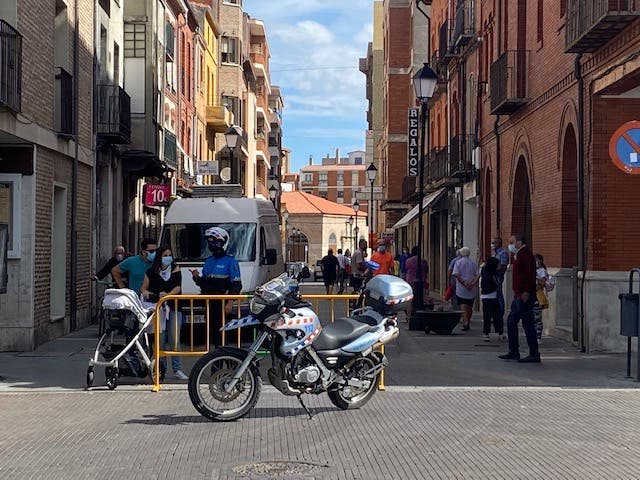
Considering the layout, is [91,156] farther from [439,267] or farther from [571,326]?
[439,267]

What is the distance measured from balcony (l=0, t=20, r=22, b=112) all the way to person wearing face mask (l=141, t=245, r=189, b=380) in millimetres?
3609

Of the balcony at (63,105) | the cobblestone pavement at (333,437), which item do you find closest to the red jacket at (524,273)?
the cobblestone pavement at (333,437)

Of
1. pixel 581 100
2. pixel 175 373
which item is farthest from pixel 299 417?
pixel 581 100

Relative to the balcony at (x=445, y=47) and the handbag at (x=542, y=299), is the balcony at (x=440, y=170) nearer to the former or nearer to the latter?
the balcony at (x=445, y=47)

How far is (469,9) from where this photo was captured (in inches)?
1291

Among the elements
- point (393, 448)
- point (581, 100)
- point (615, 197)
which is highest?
point (581, 100)

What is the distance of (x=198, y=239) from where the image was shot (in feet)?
68.4

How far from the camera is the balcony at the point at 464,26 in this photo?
31891 mm

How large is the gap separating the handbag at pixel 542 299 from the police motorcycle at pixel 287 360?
29.8ft

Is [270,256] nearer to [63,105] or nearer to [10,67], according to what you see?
[63,105]

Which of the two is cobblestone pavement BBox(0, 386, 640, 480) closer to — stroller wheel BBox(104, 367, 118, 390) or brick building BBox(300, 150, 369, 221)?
stroller wheel BBox(104, 367, 118, 390)

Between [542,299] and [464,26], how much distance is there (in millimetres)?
15021

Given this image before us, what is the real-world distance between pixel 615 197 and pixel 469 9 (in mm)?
16611

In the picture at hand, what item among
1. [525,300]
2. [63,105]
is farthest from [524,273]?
[63,105]
